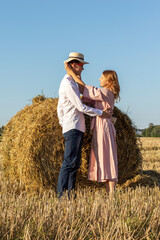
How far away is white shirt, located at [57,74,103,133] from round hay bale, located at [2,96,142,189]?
729 mm

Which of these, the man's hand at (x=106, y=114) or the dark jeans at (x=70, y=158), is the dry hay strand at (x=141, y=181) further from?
the man's hand at (x=106, y=114)

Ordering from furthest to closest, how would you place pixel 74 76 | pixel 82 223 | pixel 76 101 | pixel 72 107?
pixel 74 76 → pixel 72 107 → pixel 76 101 → pixel 82 223

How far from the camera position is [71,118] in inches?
183

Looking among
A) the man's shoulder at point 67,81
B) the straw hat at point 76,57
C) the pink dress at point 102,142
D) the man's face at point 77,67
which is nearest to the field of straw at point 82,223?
the pink dress at point 102,142

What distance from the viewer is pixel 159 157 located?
36.4 ft

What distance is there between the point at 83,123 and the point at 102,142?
1.59 ft

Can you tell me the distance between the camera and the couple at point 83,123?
183 inches

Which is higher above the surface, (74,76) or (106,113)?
(74,76)

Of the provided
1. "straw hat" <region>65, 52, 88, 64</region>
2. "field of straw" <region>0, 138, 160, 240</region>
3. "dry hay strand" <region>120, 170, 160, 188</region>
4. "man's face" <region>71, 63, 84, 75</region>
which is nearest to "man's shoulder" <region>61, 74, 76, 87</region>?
"man's face" <region>71, 63, 84, 75</region>

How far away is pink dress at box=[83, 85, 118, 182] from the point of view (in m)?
4.95

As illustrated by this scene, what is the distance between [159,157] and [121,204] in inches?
283

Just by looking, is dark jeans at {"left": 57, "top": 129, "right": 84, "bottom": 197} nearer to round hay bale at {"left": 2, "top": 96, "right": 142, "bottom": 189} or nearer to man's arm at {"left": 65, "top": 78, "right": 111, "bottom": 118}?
man's arm at {"left": 65, "top": 78, "right": 111, "bottom": 118}

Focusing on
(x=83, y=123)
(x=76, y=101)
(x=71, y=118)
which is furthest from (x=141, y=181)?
(x=76, y=101)

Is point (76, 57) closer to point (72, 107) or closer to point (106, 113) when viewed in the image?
point (72, 107)
